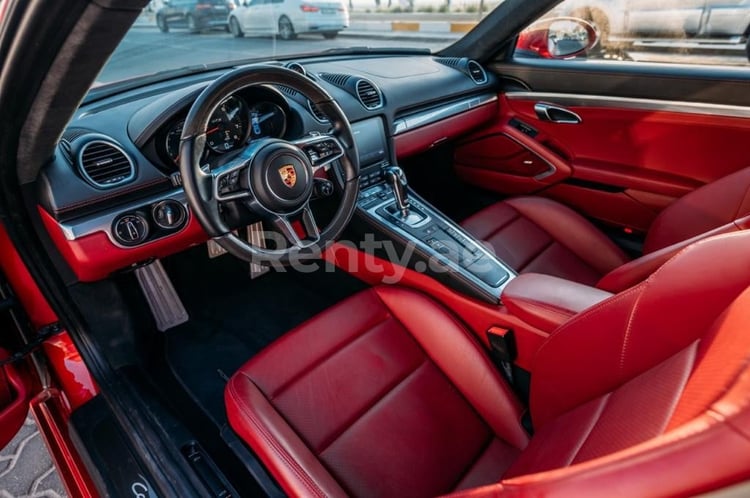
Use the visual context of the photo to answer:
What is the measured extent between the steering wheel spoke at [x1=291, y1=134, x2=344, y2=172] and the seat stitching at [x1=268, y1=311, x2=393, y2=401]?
469 mm

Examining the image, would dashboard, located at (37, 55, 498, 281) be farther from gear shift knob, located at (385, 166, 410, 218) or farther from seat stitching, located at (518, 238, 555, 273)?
seat stitching, located at (518, 238, 555, 273)

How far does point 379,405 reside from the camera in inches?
52.4

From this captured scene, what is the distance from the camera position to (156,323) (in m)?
2.07

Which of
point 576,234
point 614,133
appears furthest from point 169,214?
point 614,133

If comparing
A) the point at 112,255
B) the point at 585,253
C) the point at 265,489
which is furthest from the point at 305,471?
the point at 585,253

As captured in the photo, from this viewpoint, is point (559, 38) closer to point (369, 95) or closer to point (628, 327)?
point (369, 95)

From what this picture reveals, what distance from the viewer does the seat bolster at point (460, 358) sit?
4.27 ft

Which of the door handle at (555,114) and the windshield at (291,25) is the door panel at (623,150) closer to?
the door handle at (555,114)

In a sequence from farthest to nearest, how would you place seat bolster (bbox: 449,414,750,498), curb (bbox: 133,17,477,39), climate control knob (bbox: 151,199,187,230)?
curb (bbox: 133,17,477,39) → climate control knob (bbox: 151,199,187,230) → seat bolster (bbox: 449,414,750,498)

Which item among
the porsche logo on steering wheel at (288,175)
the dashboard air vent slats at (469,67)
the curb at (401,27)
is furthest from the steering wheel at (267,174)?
the curb at (401,27)

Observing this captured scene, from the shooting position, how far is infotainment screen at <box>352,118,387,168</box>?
2012 mm

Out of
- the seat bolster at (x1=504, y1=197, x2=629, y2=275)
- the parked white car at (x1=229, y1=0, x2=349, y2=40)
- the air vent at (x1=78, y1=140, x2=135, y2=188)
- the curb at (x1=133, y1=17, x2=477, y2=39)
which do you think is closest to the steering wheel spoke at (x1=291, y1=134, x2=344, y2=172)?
the air vent at (x1=78, y1=140, x2=135, y2=188)

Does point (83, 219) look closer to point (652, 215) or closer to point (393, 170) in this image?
point (393, 170)

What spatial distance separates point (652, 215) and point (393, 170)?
1095mm
